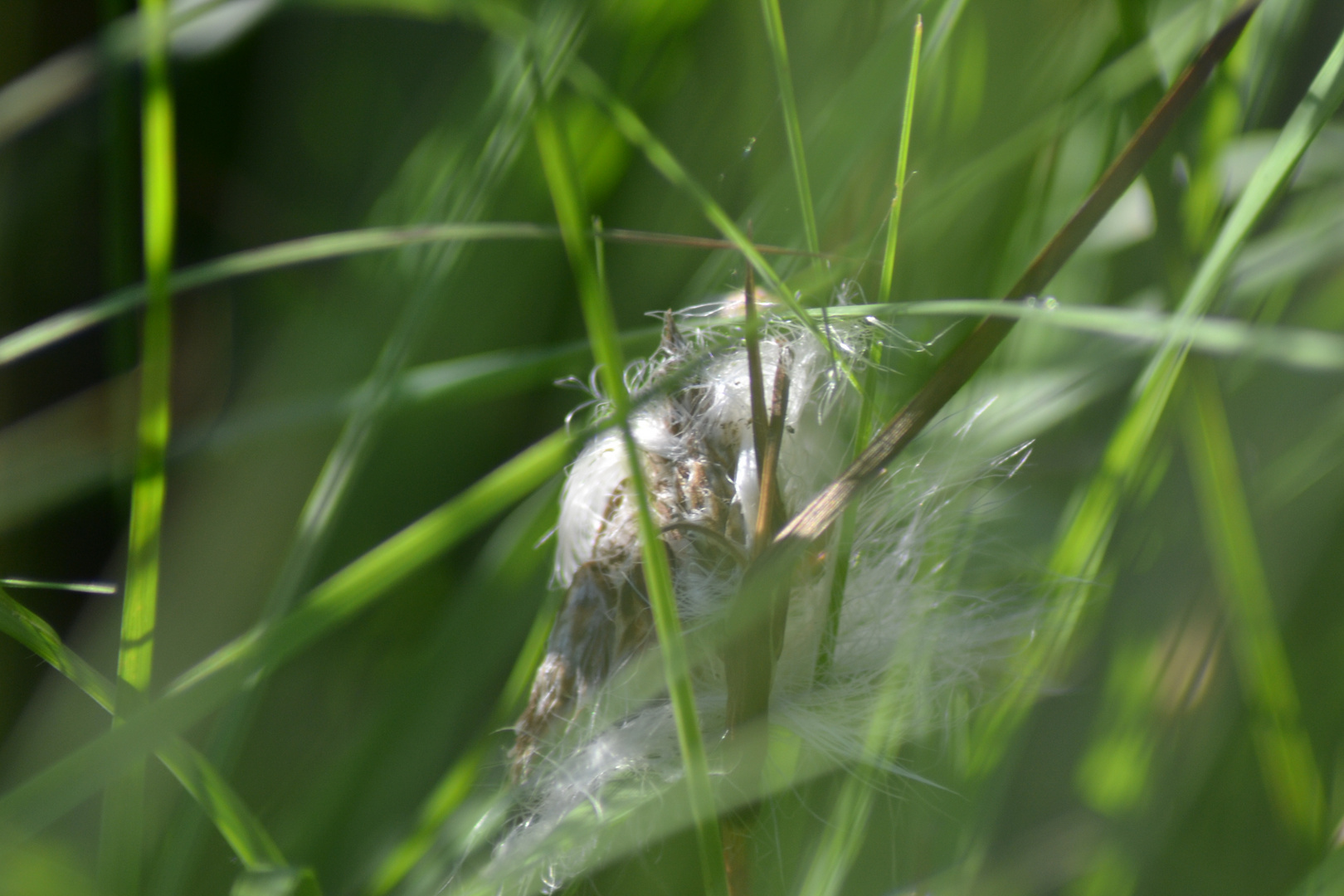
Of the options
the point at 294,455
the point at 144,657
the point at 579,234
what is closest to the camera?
the point at 579,234

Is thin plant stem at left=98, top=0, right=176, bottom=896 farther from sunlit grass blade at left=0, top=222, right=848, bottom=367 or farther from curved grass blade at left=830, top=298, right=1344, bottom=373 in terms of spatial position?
curved grass blade at left=830, top=298, right=1344, bottom=373

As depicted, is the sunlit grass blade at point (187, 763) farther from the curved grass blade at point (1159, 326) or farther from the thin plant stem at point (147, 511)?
the curved grass blade at point (1159, 326)

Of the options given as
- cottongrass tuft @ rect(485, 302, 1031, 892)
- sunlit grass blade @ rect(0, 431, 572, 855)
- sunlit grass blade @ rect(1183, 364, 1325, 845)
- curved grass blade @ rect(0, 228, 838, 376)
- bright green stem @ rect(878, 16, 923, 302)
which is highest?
curved grass blade @ rect(0, 228, 838, 376)

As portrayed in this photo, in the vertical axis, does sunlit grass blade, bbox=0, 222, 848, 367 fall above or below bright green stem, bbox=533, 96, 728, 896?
above

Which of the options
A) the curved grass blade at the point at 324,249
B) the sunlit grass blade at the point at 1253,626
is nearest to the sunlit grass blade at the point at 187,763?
the curved grass blade at the point at 324,249

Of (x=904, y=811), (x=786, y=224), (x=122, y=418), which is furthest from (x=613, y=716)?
(x=122, y=418)

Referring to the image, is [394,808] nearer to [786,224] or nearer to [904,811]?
[904,811]

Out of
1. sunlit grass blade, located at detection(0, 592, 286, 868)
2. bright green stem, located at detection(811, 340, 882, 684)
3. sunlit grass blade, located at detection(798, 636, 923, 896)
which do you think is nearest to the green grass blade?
bright green stem, located at detection(811, 340, 882, 684)
